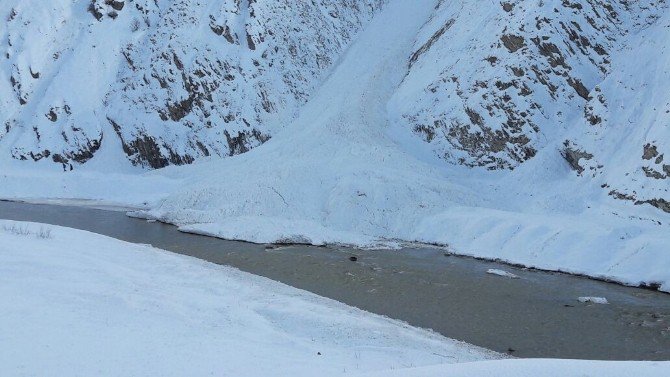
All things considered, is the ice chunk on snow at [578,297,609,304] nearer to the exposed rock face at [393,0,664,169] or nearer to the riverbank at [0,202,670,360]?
the riverbank at [0,202,670,360]

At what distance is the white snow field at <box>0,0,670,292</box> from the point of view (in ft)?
92.5

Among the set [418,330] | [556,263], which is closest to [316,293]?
[418,330]

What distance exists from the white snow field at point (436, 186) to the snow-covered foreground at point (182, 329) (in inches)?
523

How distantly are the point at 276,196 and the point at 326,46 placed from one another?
112ft

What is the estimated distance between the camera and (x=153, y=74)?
59.5 m

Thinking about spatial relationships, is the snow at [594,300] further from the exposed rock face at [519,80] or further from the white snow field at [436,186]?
the exposed rock face at [519,80]

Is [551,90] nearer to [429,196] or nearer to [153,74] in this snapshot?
[429,196]

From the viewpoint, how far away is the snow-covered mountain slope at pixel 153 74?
186ft

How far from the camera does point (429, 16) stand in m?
68.7

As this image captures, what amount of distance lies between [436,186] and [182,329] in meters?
27.1

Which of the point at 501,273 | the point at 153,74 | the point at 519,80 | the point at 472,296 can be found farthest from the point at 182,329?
the point at 153,74

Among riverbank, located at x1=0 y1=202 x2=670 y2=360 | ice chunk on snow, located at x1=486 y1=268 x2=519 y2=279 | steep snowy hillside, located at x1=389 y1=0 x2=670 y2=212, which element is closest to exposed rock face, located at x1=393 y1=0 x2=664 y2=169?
steep snowy hillside, located at x1=389 y1=0 x2=670 y2=212

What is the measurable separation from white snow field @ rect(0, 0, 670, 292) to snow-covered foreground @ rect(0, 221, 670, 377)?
1329 centimetres

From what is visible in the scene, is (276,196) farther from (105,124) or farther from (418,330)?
(105,124)
